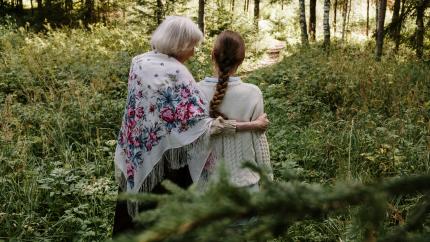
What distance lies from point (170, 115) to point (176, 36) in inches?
20.0

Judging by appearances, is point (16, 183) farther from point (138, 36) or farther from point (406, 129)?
point (138, 36)

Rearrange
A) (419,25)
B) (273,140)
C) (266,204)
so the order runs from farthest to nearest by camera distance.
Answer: (419,25) < (273,140) < (266,204)

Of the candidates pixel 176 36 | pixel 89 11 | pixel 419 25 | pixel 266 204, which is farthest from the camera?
pixel 89 11

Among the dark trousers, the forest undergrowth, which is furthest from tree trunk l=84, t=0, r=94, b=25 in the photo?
the dark trousers

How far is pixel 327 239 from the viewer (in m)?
3.71

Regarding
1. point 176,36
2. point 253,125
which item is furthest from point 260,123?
point 176,36

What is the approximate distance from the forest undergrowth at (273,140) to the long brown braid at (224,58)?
983 millimetres

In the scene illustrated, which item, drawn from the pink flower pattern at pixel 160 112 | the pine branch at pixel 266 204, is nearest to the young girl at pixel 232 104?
the pink flower pattern at pixel 160 112

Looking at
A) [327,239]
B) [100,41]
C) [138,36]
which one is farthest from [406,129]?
[138,36]

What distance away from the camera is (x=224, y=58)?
279cm

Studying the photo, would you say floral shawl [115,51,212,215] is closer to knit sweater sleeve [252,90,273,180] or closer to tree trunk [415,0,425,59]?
knit sweater sleeve [252,90,273,180]

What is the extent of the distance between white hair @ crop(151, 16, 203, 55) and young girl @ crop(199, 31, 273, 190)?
16 cm

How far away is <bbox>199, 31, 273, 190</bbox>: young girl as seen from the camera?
278 cm

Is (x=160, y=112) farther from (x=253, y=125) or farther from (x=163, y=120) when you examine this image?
(x=253, y=125)
